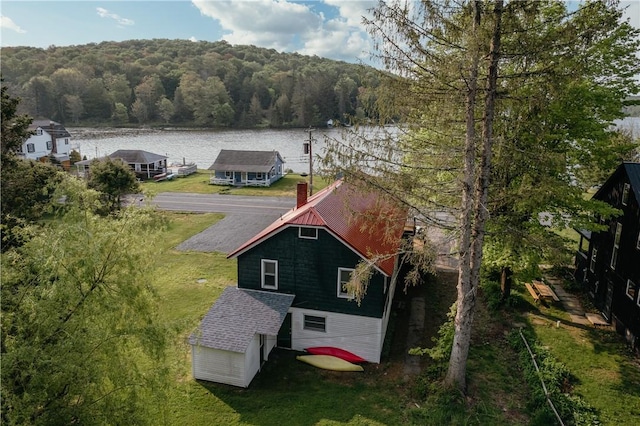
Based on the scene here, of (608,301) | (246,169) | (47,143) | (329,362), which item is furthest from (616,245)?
(47,143)

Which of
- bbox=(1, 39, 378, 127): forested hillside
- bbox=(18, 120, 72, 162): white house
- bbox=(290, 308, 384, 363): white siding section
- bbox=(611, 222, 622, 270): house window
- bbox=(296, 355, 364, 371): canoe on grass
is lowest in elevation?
bbox=(296, 355, 364, 371): canoe on grass

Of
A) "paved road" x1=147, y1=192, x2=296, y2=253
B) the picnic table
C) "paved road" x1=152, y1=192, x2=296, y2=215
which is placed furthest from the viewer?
"paved road" x1=152, y1=192, x2=296, y2=215

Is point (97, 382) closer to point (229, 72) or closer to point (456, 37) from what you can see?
point (456, 37)

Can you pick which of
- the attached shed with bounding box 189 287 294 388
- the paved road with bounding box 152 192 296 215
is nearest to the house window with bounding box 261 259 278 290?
the attached shed with bounding box 189 287 294 388

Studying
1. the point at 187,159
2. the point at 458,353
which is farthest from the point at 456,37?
the point at 187,159

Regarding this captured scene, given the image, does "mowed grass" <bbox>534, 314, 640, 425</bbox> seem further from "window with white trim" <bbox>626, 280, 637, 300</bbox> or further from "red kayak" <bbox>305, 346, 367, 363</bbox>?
"red kayak" <bbox>305, 346, 367, 363</bbox>

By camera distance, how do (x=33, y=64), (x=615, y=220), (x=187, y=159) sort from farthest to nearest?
(x=33, y=64) → (x=187, y=159) → (x=615, y=220)
